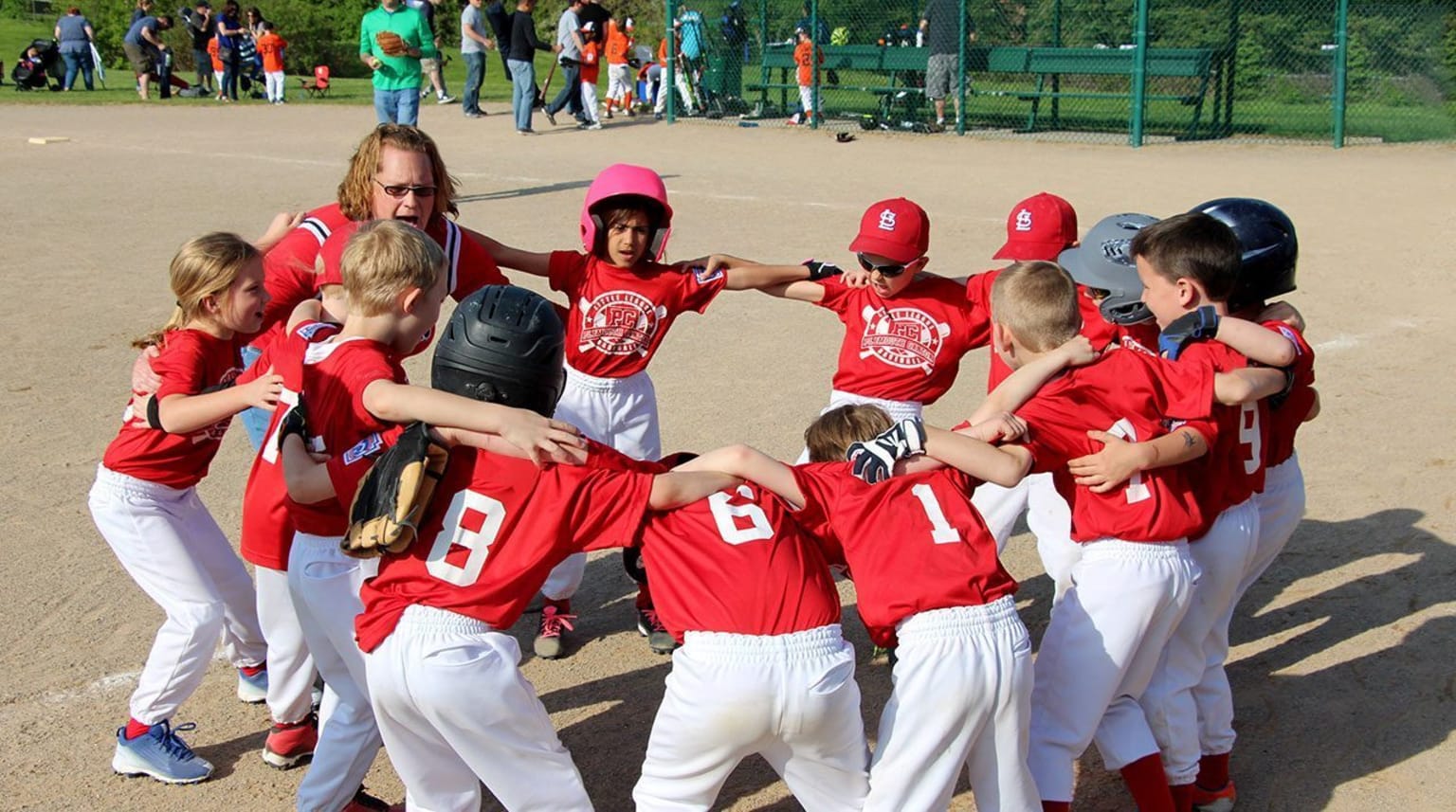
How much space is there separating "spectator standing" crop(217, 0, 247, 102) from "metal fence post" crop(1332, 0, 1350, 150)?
2161 centimetres

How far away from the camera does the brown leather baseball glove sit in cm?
1469

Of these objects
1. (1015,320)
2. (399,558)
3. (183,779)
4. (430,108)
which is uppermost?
(430,108)

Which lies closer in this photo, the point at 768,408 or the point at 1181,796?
the point at 1181,796

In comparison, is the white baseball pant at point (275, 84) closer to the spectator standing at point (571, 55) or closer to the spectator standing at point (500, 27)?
the spectator standing at point (500, 27)

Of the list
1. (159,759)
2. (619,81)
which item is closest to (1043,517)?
(159,759)

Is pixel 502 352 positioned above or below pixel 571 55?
below

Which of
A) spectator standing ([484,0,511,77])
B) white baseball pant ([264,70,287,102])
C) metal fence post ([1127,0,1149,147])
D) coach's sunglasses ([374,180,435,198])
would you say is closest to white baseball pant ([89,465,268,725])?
coach's sunglasses ([374,180,435,198])

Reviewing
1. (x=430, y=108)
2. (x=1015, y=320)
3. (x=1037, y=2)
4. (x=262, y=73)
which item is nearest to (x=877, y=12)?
(x=1037, y=2)

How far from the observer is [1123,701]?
13.1 feet

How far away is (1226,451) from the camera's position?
409 cm

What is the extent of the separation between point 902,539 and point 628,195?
2.34 meters

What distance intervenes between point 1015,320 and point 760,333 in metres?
5.95

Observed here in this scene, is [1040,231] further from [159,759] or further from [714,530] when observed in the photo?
[159,759]

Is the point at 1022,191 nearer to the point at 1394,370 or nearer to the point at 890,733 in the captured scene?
the point at 1394,370
